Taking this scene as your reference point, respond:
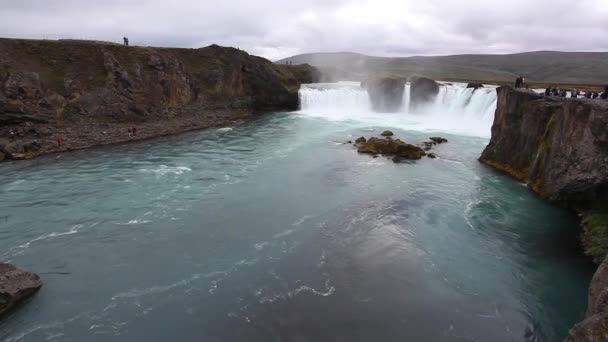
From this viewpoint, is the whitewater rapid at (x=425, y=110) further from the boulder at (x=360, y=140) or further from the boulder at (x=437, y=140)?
the boulder at (x=360, y=140)

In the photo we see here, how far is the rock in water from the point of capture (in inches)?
517

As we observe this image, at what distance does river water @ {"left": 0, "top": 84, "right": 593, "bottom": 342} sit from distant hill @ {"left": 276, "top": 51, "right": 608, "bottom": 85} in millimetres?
84973

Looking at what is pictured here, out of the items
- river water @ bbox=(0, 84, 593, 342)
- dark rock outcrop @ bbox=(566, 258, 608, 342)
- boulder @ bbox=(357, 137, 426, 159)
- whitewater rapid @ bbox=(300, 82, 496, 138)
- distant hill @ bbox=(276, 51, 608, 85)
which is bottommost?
river water @ bbox=(0, 84, 593, 342)

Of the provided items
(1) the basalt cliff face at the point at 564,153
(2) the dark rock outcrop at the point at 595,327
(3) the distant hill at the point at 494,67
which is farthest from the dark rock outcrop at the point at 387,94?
(2) the dark rock outcrop at the point at 595,327

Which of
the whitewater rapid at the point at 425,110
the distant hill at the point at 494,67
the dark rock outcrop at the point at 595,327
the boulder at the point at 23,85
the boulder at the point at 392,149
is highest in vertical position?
the distant hill at the point at 494,67

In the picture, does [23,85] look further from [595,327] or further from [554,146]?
[554,146]

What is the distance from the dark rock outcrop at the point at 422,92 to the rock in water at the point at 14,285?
6074 cm

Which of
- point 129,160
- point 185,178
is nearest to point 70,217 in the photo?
point 185,178

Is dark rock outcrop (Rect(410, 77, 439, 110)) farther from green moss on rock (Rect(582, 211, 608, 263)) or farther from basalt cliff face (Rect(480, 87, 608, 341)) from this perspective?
green moss on rock (Rect(582, 211, 608, 263))

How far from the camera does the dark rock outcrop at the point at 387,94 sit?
6781 centimetres

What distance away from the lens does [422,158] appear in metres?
34.2

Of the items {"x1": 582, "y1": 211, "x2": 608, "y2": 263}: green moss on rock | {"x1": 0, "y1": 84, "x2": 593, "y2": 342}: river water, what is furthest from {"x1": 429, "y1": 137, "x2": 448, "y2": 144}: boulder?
{"x1": 582, "y1": 211, "x2": 608, "y2": 263}: green moss on rock

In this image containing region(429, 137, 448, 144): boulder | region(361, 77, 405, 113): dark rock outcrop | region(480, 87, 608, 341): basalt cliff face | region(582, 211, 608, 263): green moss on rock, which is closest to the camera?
region(582, 211, 608, 263): green moss on rock

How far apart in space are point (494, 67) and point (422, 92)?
12199cm
